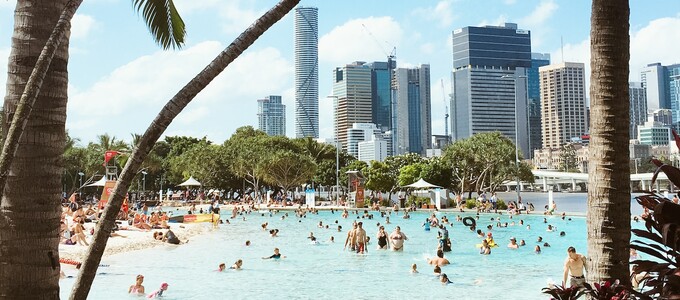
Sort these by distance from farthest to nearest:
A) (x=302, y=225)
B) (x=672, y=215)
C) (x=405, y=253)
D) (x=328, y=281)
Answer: (x=302, y=225) → (x=405, y=253) → (x=328, y=281) → (x=672, y=215)

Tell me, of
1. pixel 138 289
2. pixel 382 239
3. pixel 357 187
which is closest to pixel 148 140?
pixel 138 289

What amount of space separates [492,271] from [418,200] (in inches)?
1315

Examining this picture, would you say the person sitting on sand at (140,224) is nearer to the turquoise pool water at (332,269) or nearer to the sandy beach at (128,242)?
the sandy beach at (128,242)

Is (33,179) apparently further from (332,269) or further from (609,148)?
(332,269)

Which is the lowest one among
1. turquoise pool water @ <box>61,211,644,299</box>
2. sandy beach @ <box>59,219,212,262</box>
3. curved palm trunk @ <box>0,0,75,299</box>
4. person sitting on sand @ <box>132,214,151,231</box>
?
turquoise pool water @ <box>61,211,644,299</box>

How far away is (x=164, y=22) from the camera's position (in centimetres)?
835

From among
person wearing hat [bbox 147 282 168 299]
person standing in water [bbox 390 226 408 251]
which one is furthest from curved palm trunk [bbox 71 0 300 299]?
person standing in water [bbox 390 226 408 251]

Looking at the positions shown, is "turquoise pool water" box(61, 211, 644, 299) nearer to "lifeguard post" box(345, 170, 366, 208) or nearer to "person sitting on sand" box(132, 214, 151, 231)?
"person sitting on sand" box(132, 214, 151, 231)

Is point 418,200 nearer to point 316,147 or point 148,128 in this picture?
point 316,147

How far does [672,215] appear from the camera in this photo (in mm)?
3102

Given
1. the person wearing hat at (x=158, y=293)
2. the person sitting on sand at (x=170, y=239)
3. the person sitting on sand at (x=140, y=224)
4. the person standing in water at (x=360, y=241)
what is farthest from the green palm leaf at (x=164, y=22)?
the person sitting on sand at (x=140, y=224)

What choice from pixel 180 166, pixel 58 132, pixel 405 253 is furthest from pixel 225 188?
pixel 58 132

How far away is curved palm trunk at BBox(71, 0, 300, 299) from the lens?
4.00 meters

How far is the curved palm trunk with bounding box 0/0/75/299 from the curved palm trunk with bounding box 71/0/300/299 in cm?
24
